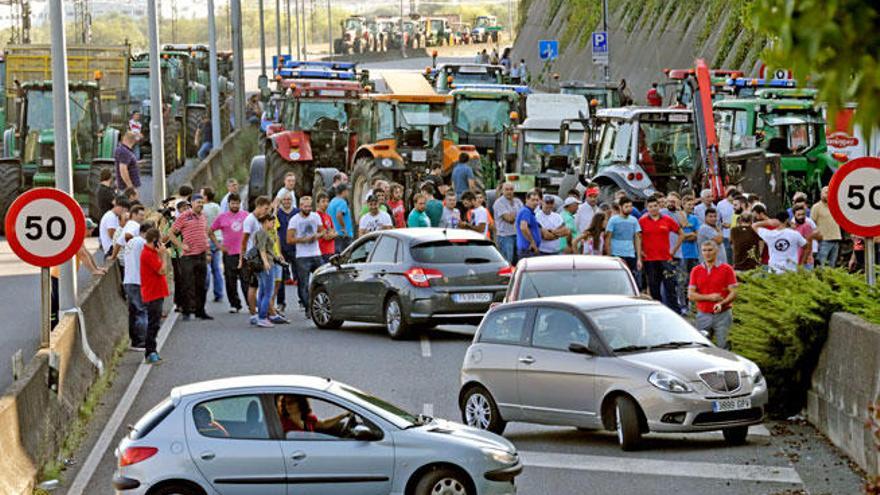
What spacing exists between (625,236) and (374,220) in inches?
169

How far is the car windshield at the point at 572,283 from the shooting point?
1897 centimetres

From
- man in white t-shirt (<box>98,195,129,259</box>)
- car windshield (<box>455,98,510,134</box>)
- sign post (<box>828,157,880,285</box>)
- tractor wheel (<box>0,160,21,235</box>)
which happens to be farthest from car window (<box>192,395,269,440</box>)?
car windshield (<box>455,98,510,134</box>)

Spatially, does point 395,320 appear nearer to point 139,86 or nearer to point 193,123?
point 139,86

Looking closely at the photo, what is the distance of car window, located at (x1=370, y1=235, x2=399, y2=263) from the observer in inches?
921

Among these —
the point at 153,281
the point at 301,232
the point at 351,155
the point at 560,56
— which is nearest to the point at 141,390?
the point at 153,281

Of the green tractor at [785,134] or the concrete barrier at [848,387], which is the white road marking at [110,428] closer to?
the concrete barrier at [848,387]

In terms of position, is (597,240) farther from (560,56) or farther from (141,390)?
(560,56)

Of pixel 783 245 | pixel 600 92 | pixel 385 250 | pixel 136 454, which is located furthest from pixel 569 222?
pixel 600 92

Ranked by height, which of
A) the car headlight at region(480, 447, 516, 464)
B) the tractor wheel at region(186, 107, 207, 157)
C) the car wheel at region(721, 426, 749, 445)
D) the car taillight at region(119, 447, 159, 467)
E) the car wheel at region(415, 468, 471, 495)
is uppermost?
the car taillight at region(119, 447, 159, 467)

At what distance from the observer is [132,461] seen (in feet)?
38.7

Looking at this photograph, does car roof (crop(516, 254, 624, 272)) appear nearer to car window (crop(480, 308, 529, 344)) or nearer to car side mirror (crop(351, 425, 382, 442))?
car window (crop(480, 308, 529, 344))

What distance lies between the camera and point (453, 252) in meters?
23.0

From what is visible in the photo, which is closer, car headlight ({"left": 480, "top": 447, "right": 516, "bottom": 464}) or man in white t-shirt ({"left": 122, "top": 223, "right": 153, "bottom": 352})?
car headlight ({"left": 480, "top": 447, "right": 516, "bottom": 464})

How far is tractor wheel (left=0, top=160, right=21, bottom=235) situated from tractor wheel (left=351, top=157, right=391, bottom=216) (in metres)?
7.11
